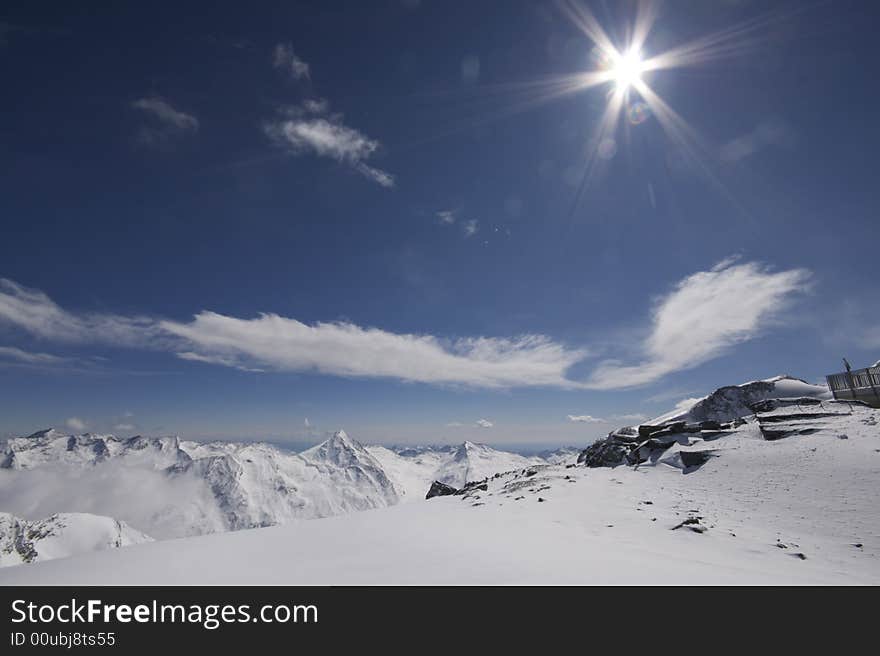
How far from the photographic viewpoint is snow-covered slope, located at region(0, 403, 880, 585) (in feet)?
22.2

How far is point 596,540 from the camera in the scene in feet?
30.3

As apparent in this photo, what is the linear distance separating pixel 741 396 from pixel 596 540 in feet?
132

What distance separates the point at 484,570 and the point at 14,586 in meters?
8.56

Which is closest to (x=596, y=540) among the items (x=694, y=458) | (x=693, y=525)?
(x=693, y=525)

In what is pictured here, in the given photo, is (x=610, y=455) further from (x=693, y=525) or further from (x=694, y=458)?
(x=693, y=525)

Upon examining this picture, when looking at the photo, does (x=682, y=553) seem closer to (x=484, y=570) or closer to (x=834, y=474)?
(x=484, y=570)

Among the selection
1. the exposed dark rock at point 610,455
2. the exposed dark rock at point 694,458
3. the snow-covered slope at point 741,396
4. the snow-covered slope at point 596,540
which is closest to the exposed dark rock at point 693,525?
the snow-covered slope at point 596,540

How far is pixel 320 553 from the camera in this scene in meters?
8.41

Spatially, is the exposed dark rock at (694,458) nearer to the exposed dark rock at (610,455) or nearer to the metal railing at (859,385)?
the exposed dark rock at (610,455)

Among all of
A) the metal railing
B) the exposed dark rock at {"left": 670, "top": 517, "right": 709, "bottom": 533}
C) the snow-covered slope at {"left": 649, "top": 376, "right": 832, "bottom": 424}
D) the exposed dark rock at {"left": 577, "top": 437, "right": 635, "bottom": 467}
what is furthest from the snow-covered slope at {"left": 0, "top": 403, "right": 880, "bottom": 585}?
the snow-covered slope at {"left": 649, "top": 376, "right": 832, "bottom": 424}

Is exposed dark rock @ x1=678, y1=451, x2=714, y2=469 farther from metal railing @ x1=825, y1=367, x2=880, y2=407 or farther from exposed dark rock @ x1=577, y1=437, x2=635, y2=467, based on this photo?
metal railing @ x1=825, y1=367, x2=880, y2=407

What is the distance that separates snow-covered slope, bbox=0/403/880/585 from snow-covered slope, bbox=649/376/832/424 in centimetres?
2113

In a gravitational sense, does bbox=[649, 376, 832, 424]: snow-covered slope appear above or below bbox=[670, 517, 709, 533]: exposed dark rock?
above
